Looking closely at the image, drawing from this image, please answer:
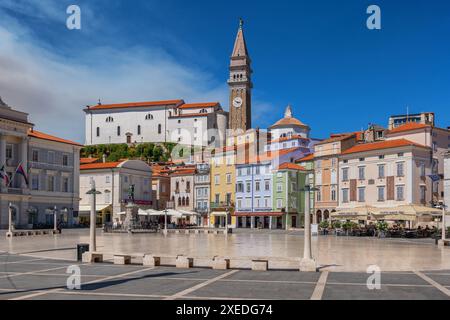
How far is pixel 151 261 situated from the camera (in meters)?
22.4

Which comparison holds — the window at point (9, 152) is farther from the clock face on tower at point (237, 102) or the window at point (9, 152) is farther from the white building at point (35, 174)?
the clock face on tower at point (237, 102)

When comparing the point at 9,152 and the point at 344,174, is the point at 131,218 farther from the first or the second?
the point at 344,174

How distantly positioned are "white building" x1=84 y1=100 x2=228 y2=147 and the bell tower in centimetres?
620

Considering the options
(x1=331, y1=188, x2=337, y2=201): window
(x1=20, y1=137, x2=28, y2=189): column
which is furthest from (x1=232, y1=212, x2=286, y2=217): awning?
(x1=20, y1=137, x2=28, y2=189): column

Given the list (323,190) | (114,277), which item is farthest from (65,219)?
(114,277)

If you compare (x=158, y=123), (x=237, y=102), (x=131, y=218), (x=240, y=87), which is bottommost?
(x=131, y=218)

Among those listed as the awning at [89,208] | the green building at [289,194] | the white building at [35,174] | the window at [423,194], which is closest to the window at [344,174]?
the green building at [289,194]

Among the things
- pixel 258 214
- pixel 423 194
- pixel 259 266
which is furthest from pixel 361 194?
pixel 259 266

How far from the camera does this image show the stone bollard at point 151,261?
22.3 meters

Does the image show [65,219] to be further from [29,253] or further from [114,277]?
[114,277]

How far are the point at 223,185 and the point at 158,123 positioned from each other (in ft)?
202

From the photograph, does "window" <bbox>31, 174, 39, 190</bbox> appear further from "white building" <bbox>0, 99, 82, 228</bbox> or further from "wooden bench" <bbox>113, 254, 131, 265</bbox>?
"wooden bench" <bbox>113, 254, 131, 265</bbox>

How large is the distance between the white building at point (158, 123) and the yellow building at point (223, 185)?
166ft

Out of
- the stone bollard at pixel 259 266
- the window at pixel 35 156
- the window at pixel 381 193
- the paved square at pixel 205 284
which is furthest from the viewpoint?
the window at pixel 35 156
